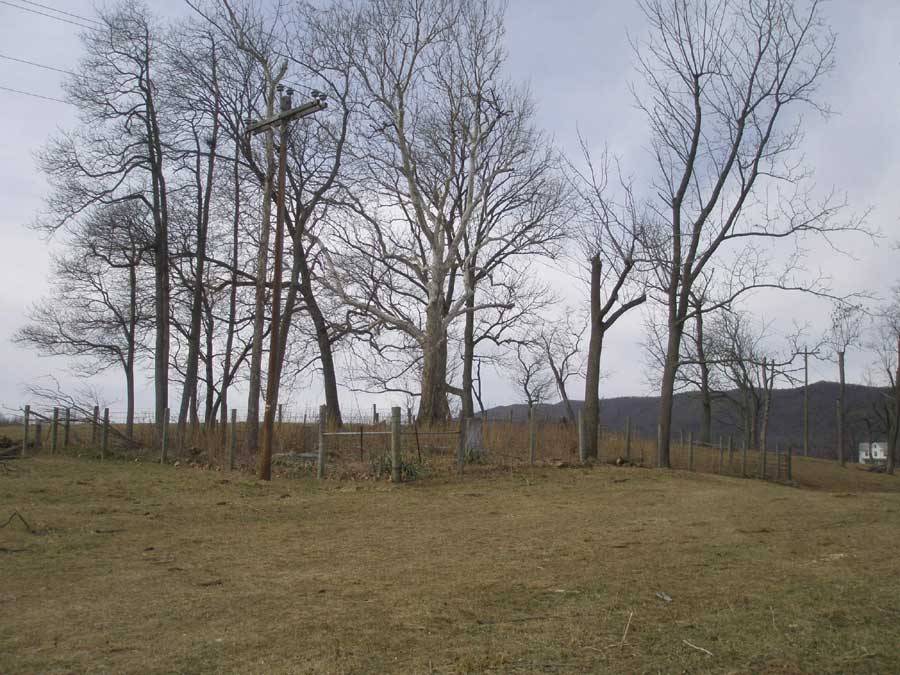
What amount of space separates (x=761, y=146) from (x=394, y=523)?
17354 millimetres

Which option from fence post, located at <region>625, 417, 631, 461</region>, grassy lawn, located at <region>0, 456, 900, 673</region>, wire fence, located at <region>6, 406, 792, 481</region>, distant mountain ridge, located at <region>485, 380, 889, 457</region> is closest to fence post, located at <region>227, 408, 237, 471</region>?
wire fence, located at <region>6, 406, 792, 481</region>

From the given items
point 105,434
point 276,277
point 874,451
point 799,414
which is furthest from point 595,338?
point 799,414

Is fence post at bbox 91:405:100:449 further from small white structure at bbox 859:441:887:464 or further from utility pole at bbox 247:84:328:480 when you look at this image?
small white structure at bbox 859:441:887:464

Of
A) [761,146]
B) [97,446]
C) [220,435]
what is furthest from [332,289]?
[761,146]

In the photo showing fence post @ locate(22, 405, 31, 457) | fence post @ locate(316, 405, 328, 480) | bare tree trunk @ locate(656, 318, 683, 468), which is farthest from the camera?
bare tree trunk @ locate(656, 318, 683, 468)

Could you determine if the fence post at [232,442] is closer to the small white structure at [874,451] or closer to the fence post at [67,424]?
the fence post at [67,424]

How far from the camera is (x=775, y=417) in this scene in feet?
227

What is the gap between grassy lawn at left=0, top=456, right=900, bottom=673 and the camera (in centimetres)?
498

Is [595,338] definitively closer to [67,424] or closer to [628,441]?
[628,441]

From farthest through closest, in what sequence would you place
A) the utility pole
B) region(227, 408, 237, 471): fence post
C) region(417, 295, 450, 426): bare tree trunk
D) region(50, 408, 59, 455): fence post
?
region(417, 295, 450, 426): bare tree trunk, region(50, 408, 59, 455): fence post, region(227, 408, 237, 471): fence post, the utility pole

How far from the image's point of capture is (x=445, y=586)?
705cm

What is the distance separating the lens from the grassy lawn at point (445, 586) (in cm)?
498

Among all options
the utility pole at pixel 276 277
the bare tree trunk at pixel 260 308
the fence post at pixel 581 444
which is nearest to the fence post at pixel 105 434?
the bare tree trunk at pixel 260 308

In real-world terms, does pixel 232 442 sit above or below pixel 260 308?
below
